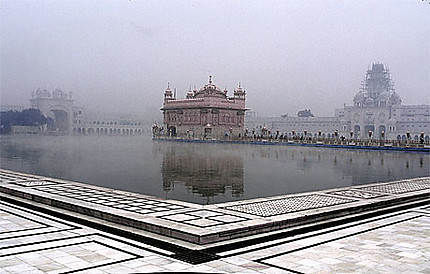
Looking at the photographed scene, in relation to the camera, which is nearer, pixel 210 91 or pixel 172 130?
pixel 210 91

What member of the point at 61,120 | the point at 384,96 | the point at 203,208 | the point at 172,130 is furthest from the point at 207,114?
the point at 61,120

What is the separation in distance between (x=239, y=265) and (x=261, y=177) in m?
8.59

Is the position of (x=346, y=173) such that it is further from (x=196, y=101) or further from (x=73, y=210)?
(x=196, y=101)

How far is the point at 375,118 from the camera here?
85.9 meters

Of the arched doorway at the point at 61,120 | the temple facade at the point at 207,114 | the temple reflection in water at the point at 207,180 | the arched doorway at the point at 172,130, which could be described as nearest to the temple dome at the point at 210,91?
the temple facade at the point at 207,114

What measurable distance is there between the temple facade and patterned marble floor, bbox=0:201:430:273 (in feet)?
141

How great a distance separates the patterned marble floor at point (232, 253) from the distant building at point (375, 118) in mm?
79299

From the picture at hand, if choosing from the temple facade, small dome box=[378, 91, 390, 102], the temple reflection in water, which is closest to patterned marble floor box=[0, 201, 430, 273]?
the temple reflection in water

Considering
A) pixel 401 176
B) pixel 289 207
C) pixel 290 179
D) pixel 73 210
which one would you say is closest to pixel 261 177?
pixel 290 179

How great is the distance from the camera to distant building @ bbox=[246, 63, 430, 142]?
83.9m

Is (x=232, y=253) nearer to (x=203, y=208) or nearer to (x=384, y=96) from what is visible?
(x=203, y=208)

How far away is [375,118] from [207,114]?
4708 cm

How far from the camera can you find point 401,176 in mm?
14250

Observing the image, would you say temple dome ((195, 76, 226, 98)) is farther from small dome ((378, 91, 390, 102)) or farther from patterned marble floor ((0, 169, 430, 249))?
small dome ((378, 91, 390, 102))
